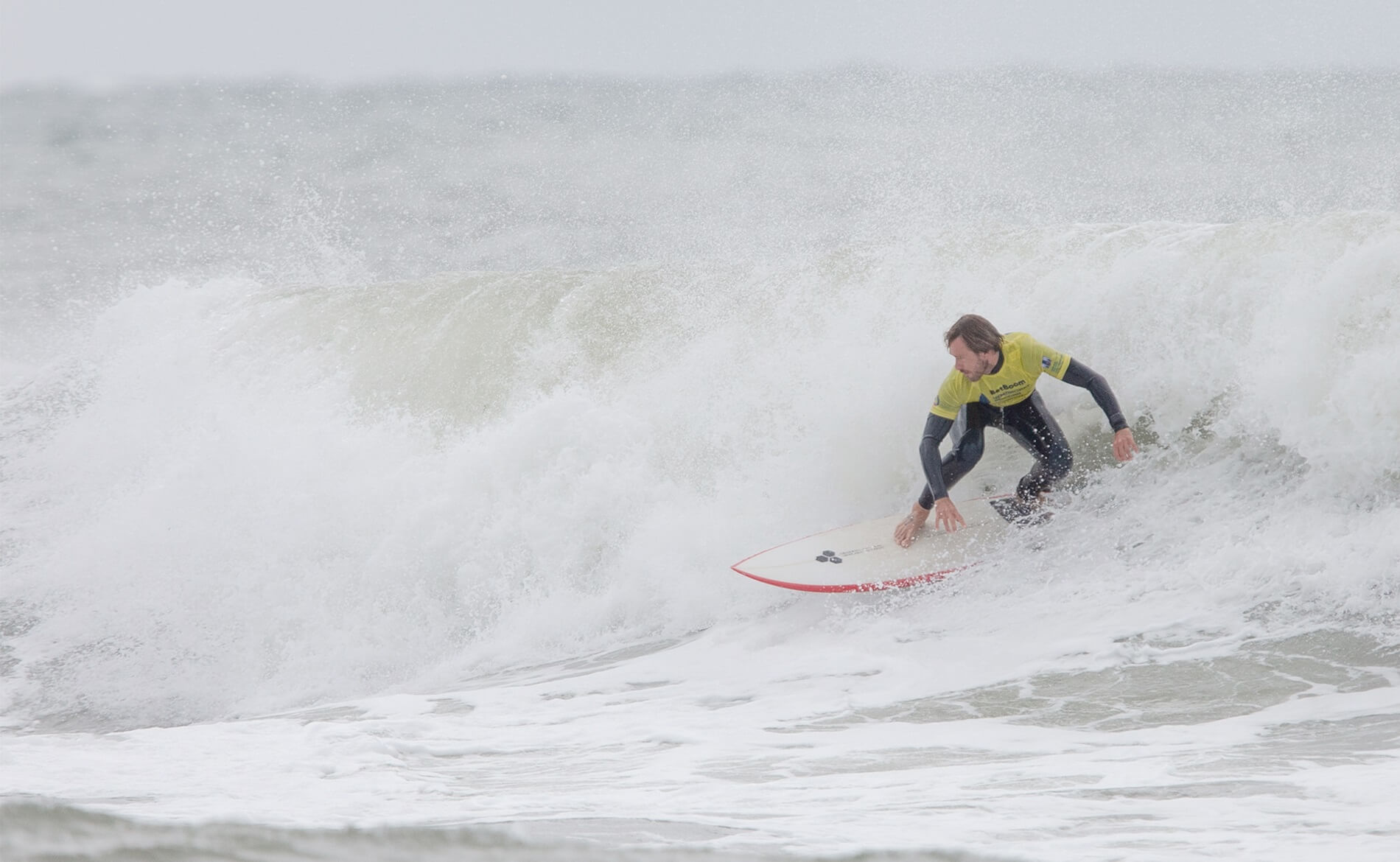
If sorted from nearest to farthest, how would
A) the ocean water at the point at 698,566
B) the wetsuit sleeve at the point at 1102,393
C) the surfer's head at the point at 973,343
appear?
the ocean water at the point at 698,566 < the surfer's head at the point at 973,343 < the wetsuit sleeve at the point at 1102,393

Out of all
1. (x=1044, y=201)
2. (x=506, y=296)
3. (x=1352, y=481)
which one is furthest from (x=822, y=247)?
(x=1044, y=201)

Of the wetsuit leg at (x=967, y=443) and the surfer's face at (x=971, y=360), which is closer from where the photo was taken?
the surfer's face at (x=971, y=360)

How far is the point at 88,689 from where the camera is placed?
6.88m

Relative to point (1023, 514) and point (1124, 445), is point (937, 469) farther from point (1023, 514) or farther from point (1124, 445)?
point (1124, 445)

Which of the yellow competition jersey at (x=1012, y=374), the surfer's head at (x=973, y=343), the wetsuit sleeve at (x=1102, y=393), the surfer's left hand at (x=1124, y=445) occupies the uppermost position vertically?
the surfer's head at (x=973, y=343)

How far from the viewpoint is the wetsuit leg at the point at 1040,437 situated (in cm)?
595

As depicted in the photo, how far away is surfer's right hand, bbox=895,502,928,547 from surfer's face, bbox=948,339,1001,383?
2.71 feet

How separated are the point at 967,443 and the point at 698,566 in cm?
190

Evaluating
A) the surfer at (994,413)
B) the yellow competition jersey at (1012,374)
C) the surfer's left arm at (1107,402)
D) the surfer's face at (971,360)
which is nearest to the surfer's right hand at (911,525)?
the surfer at (994,413)

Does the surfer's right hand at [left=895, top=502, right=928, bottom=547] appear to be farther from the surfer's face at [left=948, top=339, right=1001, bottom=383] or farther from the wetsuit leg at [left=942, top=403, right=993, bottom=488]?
the surfer's face at [left=948, top=339, right=1001, bottom=383]

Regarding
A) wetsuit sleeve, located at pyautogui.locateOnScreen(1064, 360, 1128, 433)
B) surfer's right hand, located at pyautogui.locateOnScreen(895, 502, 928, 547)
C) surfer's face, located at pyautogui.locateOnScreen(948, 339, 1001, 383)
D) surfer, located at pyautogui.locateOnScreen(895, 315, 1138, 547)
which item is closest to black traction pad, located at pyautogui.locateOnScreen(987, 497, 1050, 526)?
surfer, located at pyautogui.locateOnScreen(895, 315, 1138, 547)

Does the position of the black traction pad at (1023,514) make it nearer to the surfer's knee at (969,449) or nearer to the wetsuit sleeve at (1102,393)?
the surfer's knee at (969,449)

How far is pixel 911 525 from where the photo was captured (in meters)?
6.04

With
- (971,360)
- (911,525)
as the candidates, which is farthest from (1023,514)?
(971,360)
